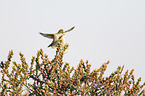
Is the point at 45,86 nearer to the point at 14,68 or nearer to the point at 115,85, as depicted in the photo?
the point at 14,68

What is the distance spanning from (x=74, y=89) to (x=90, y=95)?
2.05 feet

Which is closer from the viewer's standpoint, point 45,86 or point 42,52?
point 45,86

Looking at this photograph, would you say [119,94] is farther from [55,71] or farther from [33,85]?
[33,85]

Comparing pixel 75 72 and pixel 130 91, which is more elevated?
pixel 75 72

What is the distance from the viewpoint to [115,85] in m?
10.4

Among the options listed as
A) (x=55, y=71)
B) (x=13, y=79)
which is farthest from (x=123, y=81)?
(x=13, y=79)

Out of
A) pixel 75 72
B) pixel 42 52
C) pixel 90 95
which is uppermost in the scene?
pixel 42 52

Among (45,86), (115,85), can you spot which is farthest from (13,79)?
(115,85)

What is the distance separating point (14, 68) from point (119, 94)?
159 inches

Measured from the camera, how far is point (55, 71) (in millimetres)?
10539

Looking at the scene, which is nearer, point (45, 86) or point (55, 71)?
point (45, 86)

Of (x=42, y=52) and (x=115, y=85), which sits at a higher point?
(x=42, y=52)

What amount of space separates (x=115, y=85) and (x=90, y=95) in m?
1.00

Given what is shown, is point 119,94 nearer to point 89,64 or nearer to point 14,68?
point 89,64
